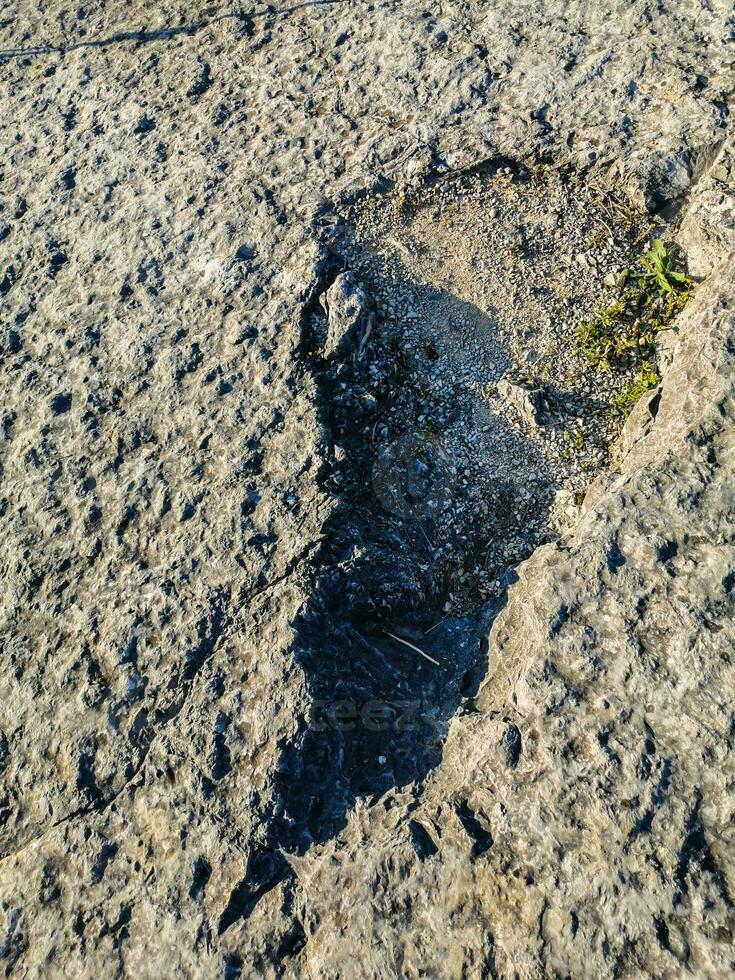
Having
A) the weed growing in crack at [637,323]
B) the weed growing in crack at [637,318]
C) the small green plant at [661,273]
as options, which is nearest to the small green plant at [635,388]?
the weed growing in crack at [637,323]

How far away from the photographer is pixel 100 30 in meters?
6.93

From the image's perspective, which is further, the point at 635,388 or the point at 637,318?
the point at 637,318

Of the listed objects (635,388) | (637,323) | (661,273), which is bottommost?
(635,388)

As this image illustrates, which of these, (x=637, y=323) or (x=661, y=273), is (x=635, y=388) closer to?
(x=637, y=323)

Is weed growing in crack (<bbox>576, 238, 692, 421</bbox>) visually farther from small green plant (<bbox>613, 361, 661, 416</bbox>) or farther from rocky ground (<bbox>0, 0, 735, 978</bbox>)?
rocky ground (<bbox>0, 0, 735, 978</bbox>)

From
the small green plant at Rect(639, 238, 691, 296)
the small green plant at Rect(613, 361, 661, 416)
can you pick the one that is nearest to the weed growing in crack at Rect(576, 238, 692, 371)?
the small green plant at Rect(639, 238, 691, 296)

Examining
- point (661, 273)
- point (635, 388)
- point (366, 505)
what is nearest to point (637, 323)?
point (661, 273)

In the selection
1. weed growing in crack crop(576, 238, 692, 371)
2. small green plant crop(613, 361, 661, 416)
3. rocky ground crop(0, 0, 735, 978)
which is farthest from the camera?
weed growing in crack crop(576, 238, 692, 371)

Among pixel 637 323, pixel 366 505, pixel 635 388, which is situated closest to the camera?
pixel 366 505

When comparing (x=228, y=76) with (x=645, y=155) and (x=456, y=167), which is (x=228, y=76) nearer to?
(x=456, y=167)

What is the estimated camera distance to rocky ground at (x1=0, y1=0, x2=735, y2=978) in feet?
11.2

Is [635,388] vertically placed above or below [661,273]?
below

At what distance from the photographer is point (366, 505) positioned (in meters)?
4.53

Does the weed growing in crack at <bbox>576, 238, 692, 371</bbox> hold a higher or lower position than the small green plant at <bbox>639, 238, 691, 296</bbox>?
lower
